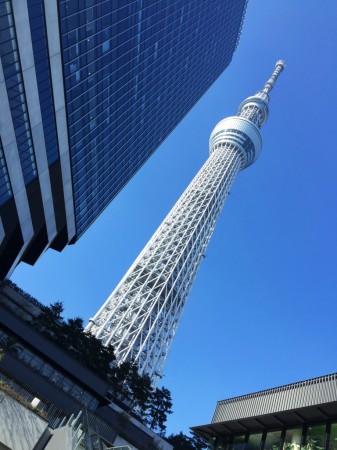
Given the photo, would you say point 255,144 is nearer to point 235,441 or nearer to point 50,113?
point 50,113

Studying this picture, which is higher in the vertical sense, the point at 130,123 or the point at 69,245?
the point at 130,123

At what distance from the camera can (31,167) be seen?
44.5m

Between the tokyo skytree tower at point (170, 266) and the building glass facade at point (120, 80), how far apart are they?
23596 mm

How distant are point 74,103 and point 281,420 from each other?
1506 inches

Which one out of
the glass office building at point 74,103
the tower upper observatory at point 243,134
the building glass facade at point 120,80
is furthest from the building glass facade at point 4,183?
the tower upper observatory at point 243,134

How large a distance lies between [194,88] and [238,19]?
3798 cm

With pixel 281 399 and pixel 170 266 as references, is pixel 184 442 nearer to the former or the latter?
pixel 281 399

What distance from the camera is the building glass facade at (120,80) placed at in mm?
45969

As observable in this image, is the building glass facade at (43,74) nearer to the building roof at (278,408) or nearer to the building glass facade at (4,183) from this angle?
the building glass facade at (4,183)

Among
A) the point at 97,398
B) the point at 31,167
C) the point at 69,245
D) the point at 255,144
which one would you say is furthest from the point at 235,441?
the point at 255,144

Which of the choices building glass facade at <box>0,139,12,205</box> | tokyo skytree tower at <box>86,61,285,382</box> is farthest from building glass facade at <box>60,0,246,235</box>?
tokyo skytree tower at <box>86,61,285,382</box>

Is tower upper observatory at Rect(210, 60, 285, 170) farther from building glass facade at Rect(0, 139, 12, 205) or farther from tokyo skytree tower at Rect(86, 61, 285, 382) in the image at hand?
building glass facade at Rect(0, 139, 12, 205)

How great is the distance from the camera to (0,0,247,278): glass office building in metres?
37.6

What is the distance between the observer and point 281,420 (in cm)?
1684
